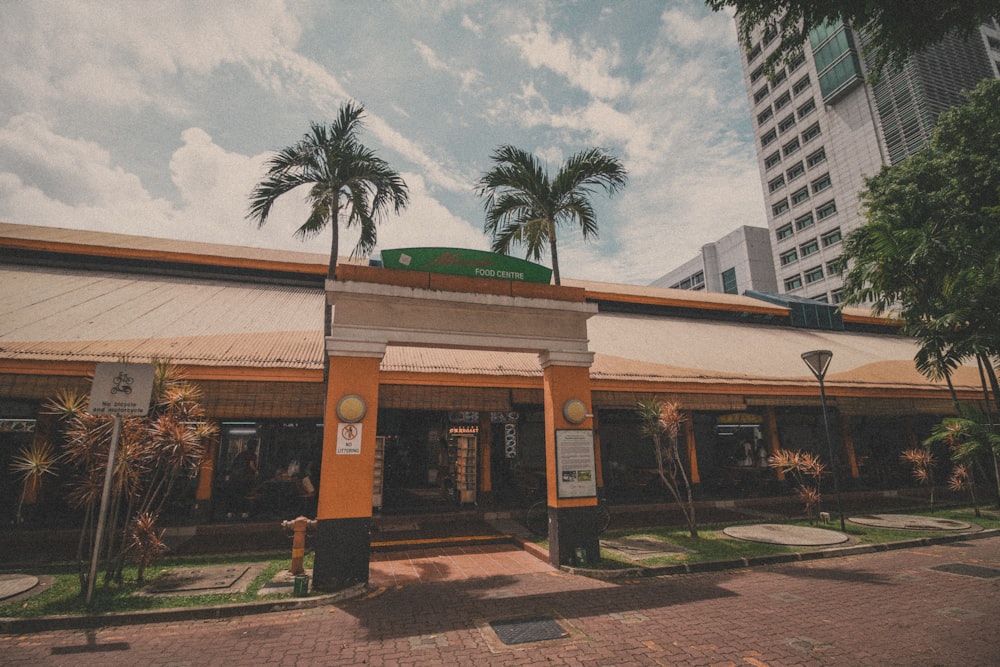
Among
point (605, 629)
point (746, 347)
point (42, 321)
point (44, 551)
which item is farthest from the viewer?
point (746, 347)

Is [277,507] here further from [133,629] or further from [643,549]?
[643,549]

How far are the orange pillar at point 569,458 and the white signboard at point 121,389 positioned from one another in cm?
631

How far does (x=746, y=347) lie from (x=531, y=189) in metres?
10.9

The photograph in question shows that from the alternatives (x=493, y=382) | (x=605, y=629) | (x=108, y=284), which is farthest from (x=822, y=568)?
(x=108, y=284)

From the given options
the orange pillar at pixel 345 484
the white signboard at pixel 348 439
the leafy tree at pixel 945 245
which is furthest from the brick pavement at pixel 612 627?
the leafy tree at pixel 945 245

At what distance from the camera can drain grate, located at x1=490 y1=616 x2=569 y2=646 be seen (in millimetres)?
4871

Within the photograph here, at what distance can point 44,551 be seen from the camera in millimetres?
8469

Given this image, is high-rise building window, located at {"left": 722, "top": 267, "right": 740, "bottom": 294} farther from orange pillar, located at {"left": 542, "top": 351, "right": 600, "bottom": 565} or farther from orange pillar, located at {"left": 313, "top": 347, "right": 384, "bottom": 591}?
orange pillar, located at {"left": 313, "top": 347, "right": 384, "bottom": 591}

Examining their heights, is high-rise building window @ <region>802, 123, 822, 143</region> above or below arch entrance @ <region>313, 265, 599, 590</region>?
above

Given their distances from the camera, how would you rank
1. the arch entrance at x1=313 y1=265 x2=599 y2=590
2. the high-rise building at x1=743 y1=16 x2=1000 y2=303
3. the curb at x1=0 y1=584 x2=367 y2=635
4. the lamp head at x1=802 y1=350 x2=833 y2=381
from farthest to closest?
1. the high-rise building at x1=743 y1=16 x2=1000 y2=303
2. the lamp head at x1=802 y1=350 x2=833 y2=381
3. the arch entrance at x1=313 y1=265 x2=599 y2=590
4. the curb at x1=0 y1=584 x2=367 y2=635

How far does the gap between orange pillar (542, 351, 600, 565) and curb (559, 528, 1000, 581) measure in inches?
18.1

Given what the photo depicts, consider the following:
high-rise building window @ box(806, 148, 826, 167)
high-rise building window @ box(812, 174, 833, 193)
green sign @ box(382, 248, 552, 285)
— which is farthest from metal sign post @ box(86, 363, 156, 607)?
→ high-rise building window @ box(806, 148, 826, 167)

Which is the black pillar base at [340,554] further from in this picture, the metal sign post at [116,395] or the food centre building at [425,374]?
the metal sign post at [116,395]

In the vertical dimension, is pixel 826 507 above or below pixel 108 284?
below
